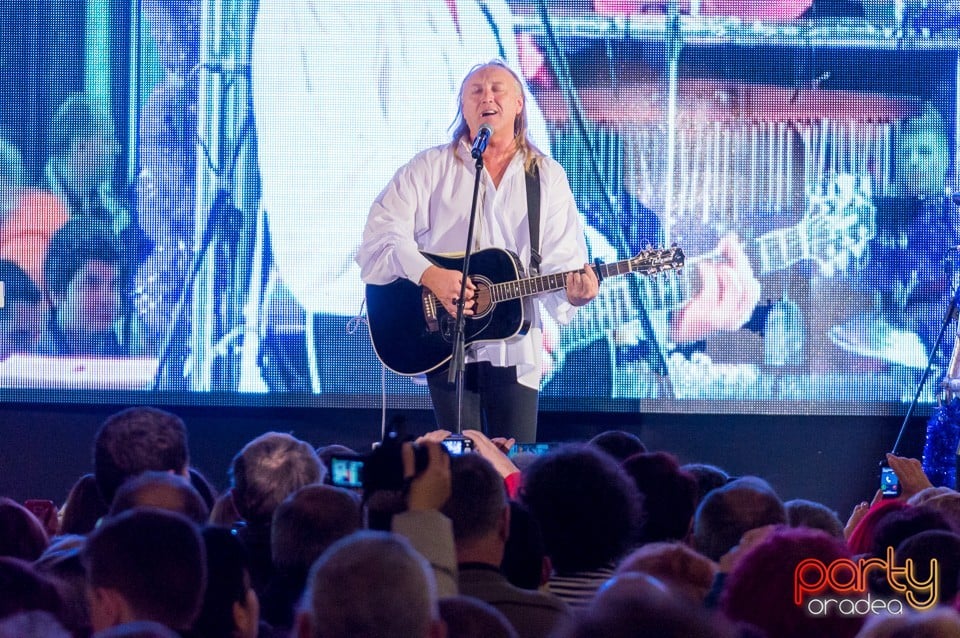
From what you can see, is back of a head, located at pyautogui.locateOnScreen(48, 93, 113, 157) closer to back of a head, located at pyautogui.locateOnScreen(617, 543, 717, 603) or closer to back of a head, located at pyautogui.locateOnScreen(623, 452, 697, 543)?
back of a head, located at pyautogui.locateOnScreen(623, 452, 697, 543)

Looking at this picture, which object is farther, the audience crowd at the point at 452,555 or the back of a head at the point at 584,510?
the back of a head at the point at 584,510

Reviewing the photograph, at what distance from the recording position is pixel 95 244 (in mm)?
6363

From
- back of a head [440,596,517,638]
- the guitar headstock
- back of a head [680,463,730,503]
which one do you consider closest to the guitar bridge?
the guitar headstock

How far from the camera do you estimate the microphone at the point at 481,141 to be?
4320mm

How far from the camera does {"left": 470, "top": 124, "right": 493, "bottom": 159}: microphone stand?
4320 millimetres

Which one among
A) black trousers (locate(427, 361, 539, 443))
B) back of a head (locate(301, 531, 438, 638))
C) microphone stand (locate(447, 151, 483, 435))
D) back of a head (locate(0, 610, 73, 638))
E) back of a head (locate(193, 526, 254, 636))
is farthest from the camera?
black trousers (locate(427, 361, 539, 443))

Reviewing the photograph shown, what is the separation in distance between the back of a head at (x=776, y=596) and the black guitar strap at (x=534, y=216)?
277 centimetres

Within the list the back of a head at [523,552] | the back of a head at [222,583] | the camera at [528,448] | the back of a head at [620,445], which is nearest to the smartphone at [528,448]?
the camera at [528,448]

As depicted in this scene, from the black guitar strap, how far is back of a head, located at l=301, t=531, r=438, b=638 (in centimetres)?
311

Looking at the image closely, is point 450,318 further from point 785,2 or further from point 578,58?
point 785,2

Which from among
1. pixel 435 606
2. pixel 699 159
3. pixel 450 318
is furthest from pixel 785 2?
pixel 435 606

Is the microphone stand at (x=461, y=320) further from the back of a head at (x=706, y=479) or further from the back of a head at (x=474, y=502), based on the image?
the back of a head at (x=474, y=502)

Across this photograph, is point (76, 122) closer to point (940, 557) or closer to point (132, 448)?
point (132, 448)

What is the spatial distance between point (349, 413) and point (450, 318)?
168 centimetres
